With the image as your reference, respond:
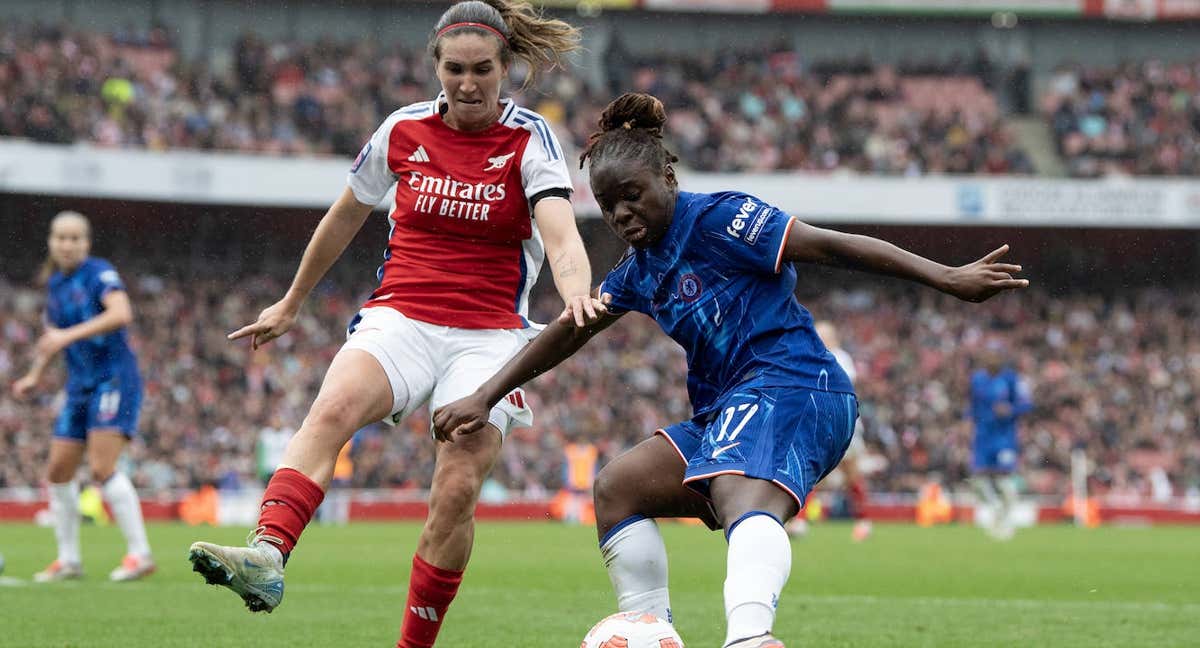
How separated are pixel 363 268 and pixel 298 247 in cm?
148

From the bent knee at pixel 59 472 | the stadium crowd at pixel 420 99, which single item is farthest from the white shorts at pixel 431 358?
the stadium crowd at pixel 420 99

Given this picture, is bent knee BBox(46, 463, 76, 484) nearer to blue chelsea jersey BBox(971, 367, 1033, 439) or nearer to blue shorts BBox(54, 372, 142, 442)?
blue shorts BBox(54, 372, 142, 442)

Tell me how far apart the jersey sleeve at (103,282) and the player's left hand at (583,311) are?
5.69m

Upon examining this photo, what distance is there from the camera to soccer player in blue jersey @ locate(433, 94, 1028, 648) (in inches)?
171

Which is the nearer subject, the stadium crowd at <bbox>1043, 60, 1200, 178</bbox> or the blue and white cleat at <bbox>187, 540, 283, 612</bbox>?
the blue and white cleat at <bbox>187, 540, 283, 612</bbox>

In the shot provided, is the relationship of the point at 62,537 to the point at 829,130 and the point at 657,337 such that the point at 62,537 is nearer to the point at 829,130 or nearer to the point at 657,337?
the point at 657,337

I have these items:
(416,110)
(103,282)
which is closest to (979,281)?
(416,110)

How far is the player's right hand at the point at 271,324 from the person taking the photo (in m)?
5.58

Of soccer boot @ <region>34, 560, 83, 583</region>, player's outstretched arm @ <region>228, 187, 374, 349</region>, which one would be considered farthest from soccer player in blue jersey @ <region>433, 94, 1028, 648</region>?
soccer boot @ <region>34, 560, 83, 583</region>

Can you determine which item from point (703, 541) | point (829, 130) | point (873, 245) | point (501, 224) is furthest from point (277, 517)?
point (829, 130)

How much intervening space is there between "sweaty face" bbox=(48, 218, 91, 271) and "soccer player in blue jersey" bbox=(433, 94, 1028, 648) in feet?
18.4

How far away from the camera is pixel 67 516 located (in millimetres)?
9828

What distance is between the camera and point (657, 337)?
100 ft

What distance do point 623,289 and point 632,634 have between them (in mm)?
1099
